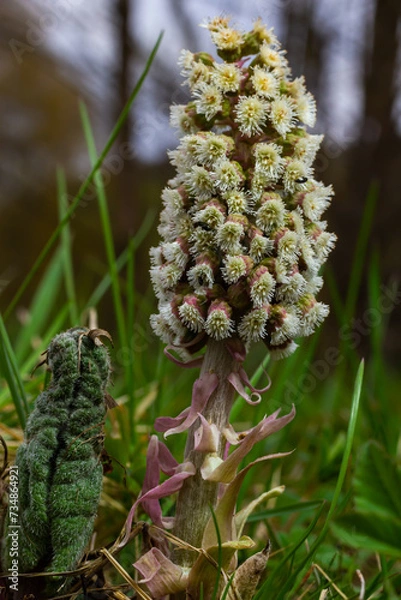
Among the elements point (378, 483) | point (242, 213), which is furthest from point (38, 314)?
point (242, 213)

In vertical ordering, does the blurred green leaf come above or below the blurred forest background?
below

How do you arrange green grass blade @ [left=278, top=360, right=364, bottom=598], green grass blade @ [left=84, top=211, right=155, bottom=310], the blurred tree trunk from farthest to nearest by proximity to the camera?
the blurred tree trunk
green grass blade @ [left=84, top=211, right=155, bottom=310]
green grass blade @ [left=278, top=360, right=364, bottom=598]

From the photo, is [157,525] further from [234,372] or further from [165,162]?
[165,162]

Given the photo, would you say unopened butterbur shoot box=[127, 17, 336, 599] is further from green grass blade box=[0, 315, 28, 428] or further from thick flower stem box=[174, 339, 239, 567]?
green grass blade box=[0, 315, 28, 428]

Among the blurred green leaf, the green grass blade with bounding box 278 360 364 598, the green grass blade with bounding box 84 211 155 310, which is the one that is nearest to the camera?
the green grass blade with bounding box 278 360 364 598

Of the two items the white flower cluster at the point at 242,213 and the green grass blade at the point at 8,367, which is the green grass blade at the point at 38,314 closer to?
the green grass blade at the point at 8,367

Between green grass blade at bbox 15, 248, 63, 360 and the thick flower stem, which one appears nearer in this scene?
the thick flower stem

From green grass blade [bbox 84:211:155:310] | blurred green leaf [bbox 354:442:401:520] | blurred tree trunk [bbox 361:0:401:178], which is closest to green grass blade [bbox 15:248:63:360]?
green grass blade [bbox 84:211:155:310]
